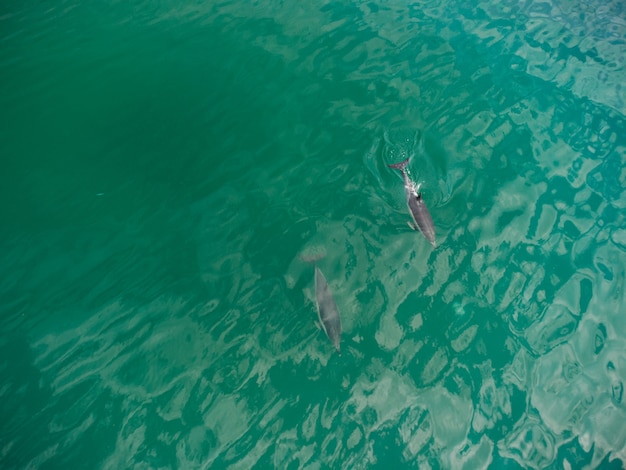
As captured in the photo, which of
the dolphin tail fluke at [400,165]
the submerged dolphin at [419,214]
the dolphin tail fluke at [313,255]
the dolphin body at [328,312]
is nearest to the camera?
the dolphin body at [328,312]

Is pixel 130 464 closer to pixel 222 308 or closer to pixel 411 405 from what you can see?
pixel 222 308

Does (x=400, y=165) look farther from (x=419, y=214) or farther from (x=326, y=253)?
(x=326, y=253)

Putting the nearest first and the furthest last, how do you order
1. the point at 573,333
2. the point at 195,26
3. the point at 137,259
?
the point at 573,333, the point at 137,259, the point at 195,26

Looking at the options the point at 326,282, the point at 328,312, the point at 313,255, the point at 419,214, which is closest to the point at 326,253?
the point at 313,255

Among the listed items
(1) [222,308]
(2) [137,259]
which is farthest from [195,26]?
(1) [222,308]

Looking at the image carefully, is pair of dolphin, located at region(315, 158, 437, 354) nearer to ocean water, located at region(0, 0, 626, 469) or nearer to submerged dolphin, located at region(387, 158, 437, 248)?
submerged dolphin, located at region(387, 158, 437, 248)

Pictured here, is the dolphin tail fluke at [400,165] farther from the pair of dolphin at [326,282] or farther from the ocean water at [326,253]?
the ocean water at [326,253]

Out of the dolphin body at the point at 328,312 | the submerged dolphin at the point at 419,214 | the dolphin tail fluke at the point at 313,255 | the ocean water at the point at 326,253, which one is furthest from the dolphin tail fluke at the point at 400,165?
the dolphin body at the point at 328,312
